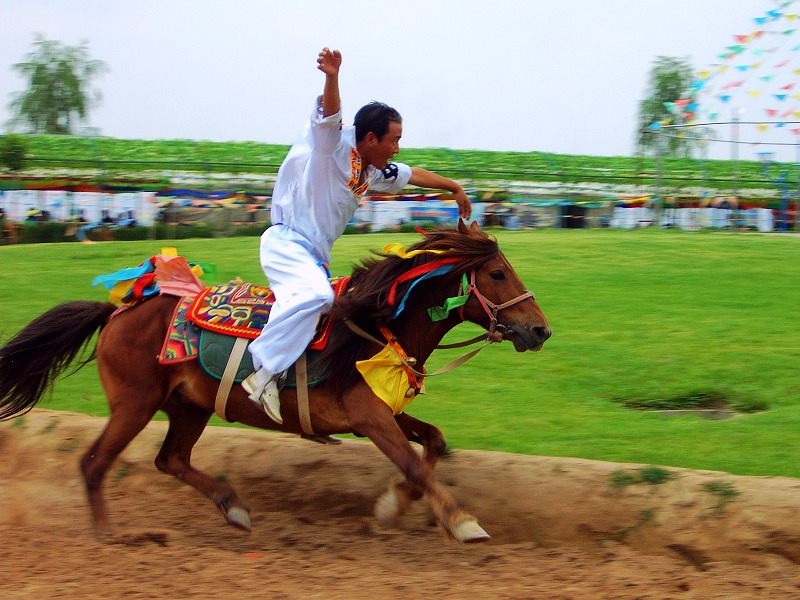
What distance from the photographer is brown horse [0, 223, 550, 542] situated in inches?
185

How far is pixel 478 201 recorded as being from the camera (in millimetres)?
25469

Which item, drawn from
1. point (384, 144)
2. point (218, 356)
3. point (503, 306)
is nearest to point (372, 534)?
point (218, 356)

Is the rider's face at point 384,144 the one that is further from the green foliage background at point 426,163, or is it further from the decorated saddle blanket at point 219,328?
the green foliage background at point 426,163

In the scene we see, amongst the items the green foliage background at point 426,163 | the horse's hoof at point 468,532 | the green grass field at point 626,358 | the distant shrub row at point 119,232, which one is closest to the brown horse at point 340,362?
the horse's hoof at point 468,532

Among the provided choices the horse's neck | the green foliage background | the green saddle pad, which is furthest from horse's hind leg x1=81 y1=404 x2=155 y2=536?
the green foliage background

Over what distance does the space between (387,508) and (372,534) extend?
23 centimetres

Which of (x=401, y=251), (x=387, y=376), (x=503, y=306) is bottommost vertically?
(x=387, y=376)

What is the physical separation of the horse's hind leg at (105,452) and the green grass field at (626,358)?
1982mm

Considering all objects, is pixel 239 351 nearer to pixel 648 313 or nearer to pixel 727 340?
pixel 727 340

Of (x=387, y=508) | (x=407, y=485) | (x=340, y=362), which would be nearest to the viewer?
(x=340, y=362)

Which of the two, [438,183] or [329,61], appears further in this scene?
[438,183]

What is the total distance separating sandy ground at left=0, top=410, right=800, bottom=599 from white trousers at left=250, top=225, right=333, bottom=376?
105 centimetres

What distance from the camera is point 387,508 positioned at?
200 inches

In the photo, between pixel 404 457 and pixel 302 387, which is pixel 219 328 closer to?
pixel 302 387
